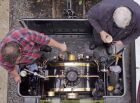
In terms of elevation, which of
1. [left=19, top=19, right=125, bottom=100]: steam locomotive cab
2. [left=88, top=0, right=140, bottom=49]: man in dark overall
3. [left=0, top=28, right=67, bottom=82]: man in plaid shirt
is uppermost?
[left=88, top=0, right=140, bottom=49]: man in dark overall

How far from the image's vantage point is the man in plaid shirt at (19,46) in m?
2.44

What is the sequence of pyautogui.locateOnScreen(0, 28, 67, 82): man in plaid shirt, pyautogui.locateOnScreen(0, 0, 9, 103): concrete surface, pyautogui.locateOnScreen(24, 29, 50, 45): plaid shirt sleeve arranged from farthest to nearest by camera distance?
1. pyautogui.locateOnScreen(0, 0, 9, 103): concrete surface
2. pyautogui.locateOnScreen(24, 29, 50, 45): plaid shirt sleeve
3. pyautogui.locateOnScreen(0, 28, 67, 82): man in plaid shirt

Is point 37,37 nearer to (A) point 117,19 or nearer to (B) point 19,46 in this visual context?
(B) point 19,46

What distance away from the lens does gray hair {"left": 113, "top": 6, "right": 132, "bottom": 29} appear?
245 cm

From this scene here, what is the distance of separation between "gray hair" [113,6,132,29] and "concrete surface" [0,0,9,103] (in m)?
1.20

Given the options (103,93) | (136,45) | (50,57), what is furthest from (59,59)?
(136,45)

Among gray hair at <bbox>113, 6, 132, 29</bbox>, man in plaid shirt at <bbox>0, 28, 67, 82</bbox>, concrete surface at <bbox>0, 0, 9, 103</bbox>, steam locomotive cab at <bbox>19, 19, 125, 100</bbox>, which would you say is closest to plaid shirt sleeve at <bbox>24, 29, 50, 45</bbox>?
man in plaid shirt at <bbox>0, 28, 67, 82</bbox>

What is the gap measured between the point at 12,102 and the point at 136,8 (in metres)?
1.31

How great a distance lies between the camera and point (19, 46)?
2516 millimetres

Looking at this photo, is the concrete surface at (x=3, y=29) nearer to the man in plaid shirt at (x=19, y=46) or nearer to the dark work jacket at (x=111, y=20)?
the man in plaid shirt at (x=19, y=46)

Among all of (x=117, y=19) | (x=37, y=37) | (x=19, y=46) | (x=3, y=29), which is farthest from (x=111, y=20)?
(x=3, y=29)

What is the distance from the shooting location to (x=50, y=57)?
3.11 meters

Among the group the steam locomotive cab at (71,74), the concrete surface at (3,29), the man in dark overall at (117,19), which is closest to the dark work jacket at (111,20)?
the man in dark overall at (117,19)

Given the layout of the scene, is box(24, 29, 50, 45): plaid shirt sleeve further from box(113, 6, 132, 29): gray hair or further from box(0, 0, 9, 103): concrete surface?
box(0, 0, 9, 103): concrete surface
